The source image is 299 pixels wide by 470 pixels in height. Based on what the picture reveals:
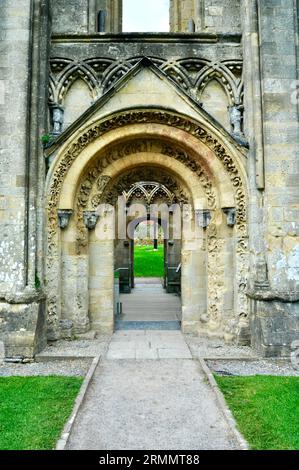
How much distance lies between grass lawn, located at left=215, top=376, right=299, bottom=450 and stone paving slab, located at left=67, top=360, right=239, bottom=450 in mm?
251

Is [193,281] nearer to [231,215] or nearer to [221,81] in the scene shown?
[231,215]

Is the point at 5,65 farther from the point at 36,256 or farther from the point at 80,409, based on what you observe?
the point at 80,409

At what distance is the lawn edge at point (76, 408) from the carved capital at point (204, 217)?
3921 millimetres

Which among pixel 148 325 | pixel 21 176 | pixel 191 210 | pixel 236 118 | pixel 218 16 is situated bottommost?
pixel 148 325

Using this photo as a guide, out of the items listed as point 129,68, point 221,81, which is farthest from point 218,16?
point 129,68

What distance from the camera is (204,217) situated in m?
8.41

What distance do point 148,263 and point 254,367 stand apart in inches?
799

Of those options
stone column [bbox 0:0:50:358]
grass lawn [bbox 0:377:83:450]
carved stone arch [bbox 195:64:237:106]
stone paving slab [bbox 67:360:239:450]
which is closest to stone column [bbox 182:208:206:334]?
stone paving slab [bbox 67:360:239:450]

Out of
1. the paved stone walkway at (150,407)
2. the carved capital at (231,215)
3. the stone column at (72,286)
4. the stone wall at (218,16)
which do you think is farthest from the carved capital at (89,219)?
the stone wall at (218,16)

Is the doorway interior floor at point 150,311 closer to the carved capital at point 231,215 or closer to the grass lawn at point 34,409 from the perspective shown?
the carved capital at point 231,215

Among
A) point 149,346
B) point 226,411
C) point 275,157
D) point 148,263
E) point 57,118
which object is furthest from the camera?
point 148,263

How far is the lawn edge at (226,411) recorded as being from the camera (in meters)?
3.87

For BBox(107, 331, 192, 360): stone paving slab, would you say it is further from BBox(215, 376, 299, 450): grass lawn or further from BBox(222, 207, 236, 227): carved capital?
BBox(222, 207, 236, 227): carved capital

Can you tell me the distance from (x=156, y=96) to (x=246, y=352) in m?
5.91
